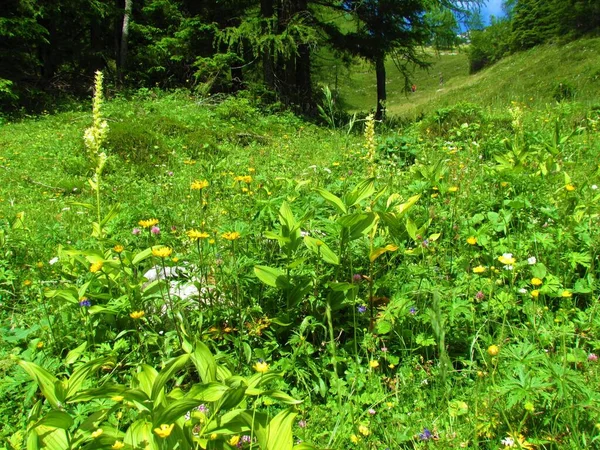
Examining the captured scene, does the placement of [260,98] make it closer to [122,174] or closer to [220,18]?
[220,18]

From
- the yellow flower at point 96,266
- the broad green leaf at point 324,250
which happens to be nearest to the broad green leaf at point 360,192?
the broad green leaf at point 324,250

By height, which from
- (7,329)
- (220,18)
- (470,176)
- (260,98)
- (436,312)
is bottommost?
(7,329)

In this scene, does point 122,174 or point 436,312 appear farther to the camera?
point 122,174

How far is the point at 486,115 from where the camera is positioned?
6.57 meters

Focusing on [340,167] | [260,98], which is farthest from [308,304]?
[260,98]

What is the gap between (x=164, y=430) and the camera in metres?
1.21

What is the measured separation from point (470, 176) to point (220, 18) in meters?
13.4

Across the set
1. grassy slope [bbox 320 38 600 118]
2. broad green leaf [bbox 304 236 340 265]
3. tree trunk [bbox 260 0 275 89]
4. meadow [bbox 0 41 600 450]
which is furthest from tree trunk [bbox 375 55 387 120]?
broad green leaf [bbox 304 236 340 265]

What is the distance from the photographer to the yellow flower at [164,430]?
1.19m

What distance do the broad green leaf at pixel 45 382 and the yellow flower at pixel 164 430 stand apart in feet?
1.16

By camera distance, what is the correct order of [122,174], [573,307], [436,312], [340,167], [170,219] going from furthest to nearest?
[122,174] → [340,167] → [170,219] → [573,307] → [436,312]

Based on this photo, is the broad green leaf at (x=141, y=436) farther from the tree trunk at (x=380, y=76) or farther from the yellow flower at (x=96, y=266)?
the tree trunk at (x=380, y=76)

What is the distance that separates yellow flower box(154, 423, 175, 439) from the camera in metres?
1.19

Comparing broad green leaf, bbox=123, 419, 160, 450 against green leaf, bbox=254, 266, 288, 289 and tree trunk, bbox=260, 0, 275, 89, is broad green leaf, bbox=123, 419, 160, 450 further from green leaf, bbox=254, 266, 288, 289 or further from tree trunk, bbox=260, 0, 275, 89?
tree trunk, bbox=260, 0, 275, 89
